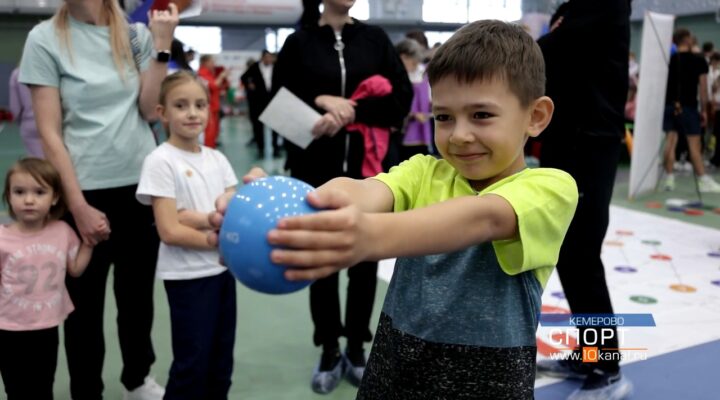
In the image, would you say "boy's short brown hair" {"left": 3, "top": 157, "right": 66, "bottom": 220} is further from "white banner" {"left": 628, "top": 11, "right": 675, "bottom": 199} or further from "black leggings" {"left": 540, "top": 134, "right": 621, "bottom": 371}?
"white banner" {"left": 628, "top": 11, "right": 675, "bottom": 199}

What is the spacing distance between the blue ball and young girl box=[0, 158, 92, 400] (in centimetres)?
138

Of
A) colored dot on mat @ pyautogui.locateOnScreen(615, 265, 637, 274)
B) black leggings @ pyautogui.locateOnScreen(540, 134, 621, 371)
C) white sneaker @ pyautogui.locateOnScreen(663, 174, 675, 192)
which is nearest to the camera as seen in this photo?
black leggings @ pyautogui.locateOnScreen(540, 134, 621, 371)

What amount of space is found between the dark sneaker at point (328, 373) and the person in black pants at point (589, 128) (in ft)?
3.13

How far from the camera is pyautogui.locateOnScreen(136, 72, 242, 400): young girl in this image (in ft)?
6.36

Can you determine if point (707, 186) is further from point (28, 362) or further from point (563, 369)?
point (28, 362)

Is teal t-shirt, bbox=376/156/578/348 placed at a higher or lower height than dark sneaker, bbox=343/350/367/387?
higher

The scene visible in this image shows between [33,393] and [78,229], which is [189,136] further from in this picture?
[33,393]

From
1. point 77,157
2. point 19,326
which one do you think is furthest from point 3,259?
point 77,157

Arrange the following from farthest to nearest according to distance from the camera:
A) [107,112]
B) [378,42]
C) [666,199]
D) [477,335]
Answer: [666,199], [378,42], [107,112], [477,335]

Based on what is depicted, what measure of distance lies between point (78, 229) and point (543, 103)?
5.29 ft

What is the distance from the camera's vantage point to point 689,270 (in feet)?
12.9

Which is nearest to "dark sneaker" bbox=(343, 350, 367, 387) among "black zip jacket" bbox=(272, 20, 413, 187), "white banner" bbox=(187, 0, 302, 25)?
"black zip jacket" bbox=(272, 20, 413, 187)

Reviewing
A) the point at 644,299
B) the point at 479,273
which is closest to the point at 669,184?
the point at 644,299

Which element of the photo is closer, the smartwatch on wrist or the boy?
the boy
